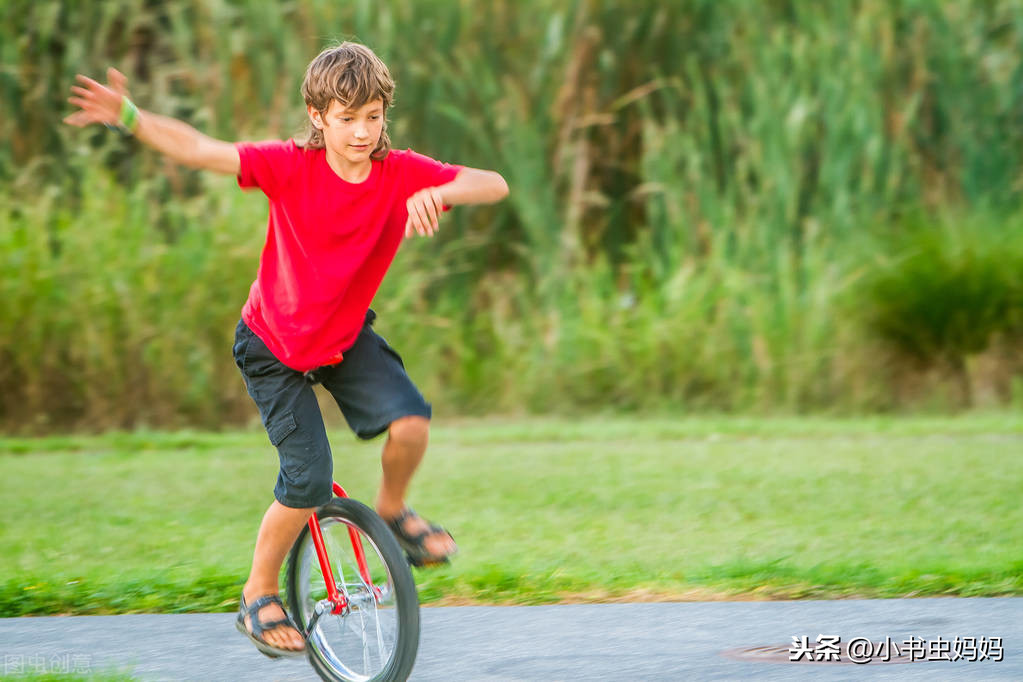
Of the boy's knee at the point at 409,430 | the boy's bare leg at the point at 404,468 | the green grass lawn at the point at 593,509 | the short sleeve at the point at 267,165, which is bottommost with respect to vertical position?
the green grass lawn at the point at 593,509

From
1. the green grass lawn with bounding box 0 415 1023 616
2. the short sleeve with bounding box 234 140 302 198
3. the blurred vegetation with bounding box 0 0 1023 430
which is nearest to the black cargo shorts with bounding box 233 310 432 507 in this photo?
the short sleeve with bounding box 234 140 302 198

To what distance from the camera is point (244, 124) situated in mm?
Answer: 11906

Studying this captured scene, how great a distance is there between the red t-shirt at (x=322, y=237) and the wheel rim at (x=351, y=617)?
55cm

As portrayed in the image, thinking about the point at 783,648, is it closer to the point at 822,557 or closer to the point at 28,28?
the point at 822,557

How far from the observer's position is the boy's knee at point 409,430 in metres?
4.39

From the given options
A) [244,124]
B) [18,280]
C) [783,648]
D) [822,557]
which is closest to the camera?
[783,648]

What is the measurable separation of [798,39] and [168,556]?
7563mm

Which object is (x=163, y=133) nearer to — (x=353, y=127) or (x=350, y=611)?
(x=353, y=127)

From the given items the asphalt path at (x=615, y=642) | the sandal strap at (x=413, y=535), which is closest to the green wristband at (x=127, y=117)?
the sandal strap at (x=413, y=535)

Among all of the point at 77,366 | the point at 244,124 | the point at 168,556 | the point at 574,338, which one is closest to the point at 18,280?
the point at 77,366

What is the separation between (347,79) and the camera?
420 centimetres

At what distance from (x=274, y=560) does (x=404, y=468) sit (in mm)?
487

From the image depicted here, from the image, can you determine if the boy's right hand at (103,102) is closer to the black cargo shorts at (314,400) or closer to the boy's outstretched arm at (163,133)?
the boy's outstretched arm at (163,133)

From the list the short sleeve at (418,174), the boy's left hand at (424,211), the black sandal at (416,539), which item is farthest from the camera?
the black sandal at (416,539)
